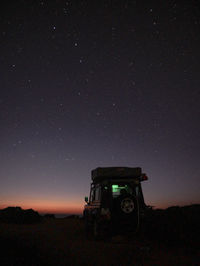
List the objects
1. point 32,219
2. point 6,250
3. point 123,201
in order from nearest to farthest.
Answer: point 6,250, point 123,201, point 32,219

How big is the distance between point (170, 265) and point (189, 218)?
14.4ft

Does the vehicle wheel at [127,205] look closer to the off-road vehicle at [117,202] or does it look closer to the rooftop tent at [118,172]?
the off-road vehicle at [117,202]

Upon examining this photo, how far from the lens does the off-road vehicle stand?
8391 millimetres

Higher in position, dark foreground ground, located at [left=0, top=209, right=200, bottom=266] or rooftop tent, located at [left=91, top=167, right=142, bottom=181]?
rooftop tent, located at [left=91, top=167, right=142, bottom=181]

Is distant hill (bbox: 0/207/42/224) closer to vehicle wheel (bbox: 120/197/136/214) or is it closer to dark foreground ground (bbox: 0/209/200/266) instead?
dark foreground ground (bbox: 0/209/200/266)

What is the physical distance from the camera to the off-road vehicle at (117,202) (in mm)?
8391

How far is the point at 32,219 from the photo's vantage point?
1803 centimetres

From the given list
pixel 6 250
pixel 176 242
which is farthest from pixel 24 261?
pixel 176 242

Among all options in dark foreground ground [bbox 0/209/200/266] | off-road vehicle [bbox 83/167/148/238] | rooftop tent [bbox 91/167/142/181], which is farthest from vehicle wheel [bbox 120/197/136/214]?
rooftop tent [bbox 91/167/142/181]

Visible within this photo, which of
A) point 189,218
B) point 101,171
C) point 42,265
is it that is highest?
point 101,171

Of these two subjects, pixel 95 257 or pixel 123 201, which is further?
pixel 123 201

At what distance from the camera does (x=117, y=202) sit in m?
8.39

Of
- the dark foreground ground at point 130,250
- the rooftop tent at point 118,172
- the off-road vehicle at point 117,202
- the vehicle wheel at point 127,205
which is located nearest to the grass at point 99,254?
the dark foreground ground at point 130,250

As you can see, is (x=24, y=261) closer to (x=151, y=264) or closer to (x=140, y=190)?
(x=151, y=264)
